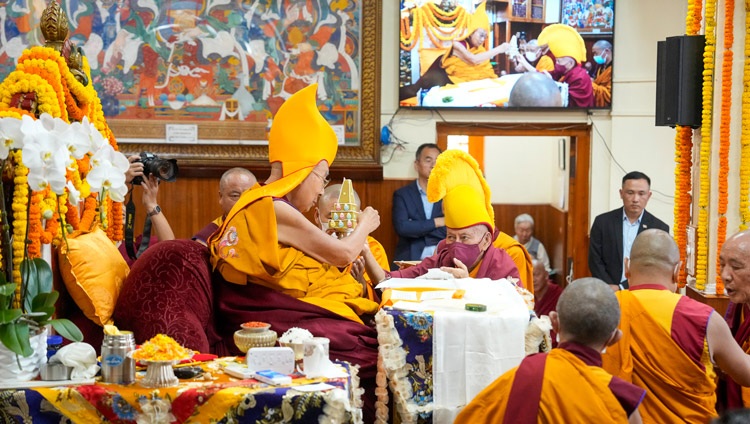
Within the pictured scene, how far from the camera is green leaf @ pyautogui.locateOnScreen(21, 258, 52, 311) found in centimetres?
314

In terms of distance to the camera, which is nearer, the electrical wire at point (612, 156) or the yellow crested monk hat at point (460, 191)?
the yellow crested monk hat at point (460, 191)

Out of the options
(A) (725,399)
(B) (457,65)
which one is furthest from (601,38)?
(A) (725,399)

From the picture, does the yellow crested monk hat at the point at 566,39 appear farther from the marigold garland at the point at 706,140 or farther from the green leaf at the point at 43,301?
the green leaf at the point at 43,301

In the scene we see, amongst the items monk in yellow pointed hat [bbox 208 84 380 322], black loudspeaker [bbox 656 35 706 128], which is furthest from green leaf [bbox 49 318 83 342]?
black loudspeaker [bbox 656 35 706 128]

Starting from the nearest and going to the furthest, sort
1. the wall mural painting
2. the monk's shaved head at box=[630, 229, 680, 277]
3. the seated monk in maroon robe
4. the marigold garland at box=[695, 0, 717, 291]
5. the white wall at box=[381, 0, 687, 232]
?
the monk's shaved head at box=[630, 229, 680, 277] → the marigold garland at box=[695, 0, 717, 291] → the seated monk in maroon robe → the wall mural painting → the white wall at box=[381, 0, 687, 232]

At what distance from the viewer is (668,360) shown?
3.49 metres

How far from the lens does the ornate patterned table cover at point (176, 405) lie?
3025 millimetres

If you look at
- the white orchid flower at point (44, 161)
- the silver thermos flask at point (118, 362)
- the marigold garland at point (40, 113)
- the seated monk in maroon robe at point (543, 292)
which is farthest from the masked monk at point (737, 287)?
the seated monk in maroon robe at point (543, 292)

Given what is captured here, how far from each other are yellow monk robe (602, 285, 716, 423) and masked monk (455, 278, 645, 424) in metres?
0.67

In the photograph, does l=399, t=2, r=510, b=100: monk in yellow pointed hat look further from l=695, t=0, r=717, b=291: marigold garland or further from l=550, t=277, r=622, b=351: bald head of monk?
l=550, t=277, r=622, b=351: bald head of monk

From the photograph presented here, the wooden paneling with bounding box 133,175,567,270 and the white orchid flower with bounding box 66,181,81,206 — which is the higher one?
the white orchid flower with bounding box 66,181,81,206

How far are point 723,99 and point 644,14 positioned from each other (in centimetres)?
327

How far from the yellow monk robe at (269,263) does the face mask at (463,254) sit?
20.5 inches

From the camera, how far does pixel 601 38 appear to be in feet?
26.8
